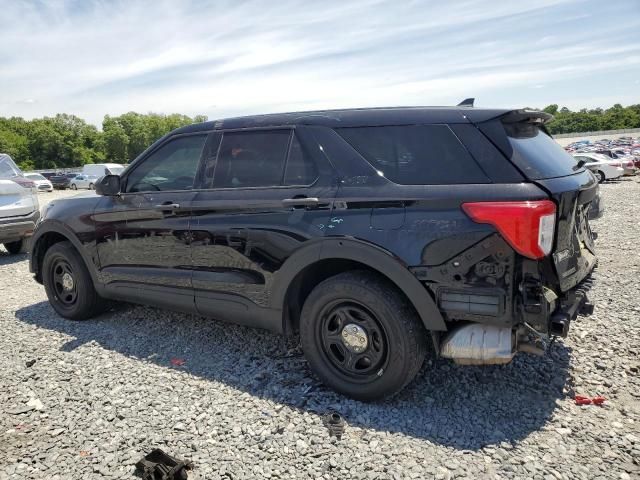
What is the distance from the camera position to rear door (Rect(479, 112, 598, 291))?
9.20ft

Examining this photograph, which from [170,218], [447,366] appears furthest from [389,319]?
[170,218]

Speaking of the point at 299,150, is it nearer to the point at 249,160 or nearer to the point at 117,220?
the point at 249,160

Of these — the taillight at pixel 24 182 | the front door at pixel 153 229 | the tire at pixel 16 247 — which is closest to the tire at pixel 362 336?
the front door at pixel 153 229

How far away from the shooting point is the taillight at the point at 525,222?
260cm

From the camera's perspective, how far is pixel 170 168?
416 centimetres

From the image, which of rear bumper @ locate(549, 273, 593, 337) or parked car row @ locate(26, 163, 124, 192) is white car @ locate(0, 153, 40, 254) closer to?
rear bumper @ locate(549, 273, 593, 337)

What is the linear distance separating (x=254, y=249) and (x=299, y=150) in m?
0.77

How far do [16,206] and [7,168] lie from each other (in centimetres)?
96

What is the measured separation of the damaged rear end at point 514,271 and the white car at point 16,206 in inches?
295

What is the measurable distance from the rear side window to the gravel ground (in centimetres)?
145

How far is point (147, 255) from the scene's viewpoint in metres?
4.20

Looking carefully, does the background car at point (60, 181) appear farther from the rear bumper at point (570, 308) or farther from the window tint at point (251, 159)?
the rear bumper at point (570, 308)

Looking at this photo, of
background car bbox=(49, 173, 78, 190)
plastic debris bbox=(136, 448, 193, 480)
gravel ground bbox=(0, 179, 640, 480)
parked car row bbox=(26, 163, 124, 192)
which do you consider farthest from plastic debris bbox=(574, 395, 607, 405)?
background car bbox=(49, 173, 78, 190)

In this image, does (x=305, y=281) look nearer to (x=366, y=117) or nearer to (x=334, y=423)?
(x=334, y=423)
